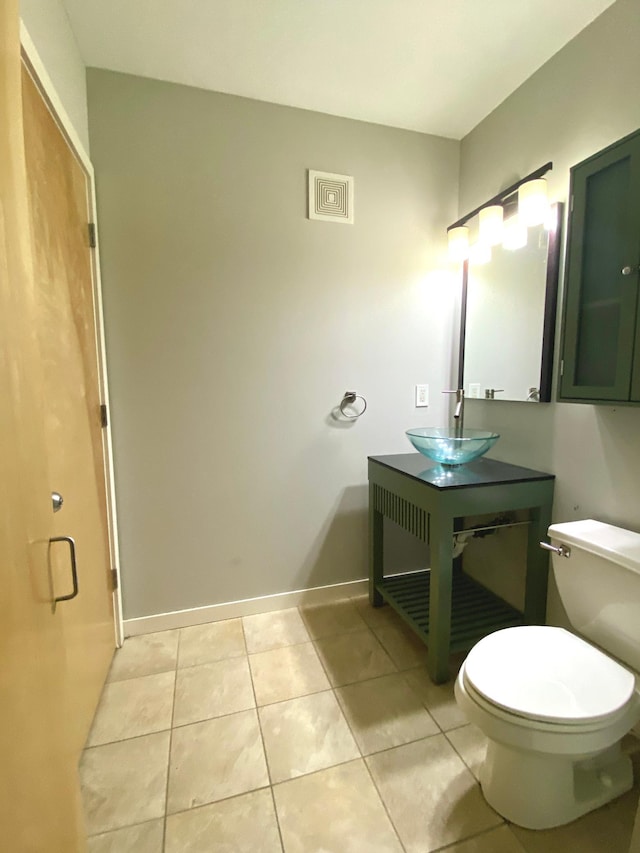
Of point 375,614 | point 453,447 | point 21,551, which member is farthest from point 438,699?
point 21,551

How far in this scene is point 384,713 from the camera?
142cm

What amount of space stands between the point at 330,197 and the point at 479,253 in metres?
0.80

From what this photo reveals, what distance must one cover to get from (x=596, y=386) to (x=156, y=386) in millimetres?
1745

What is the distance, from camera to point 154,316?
1752 mm

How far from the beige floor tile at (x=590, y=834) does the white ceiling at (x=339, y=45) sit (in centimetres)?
256

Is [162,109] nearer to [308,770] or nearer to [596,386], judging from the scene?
[596,386]

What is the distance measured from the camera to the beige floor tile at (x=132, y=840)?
1004mm

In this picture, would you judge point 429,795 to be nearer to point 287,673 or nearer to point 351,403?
point 287,673

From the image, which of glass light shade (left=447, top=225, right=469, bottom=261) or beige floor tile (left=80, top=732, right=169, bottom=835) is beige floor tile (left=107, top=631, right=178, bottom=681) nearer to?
beige floor tile (left=80, top=732, right=169, bottom=835)

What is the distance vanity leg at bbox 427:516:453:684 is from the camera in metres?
1.47

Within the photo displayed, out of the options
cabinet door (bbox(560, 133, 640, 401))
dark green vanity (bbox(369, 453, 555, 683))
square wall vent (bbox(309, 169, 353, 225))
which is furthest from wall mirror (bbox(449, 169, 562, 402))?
square wall vent (bbox(309, 169, 353, 225))

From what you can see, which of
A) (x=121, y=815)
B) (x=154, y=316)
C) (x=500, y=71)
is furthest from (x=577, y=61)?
(x=121, y=815)

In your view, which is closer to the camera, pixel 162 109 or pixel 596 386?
pixel 596 386

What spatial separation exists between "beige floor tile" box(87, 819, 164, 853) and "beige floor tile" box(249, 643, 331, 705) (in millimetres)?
479
